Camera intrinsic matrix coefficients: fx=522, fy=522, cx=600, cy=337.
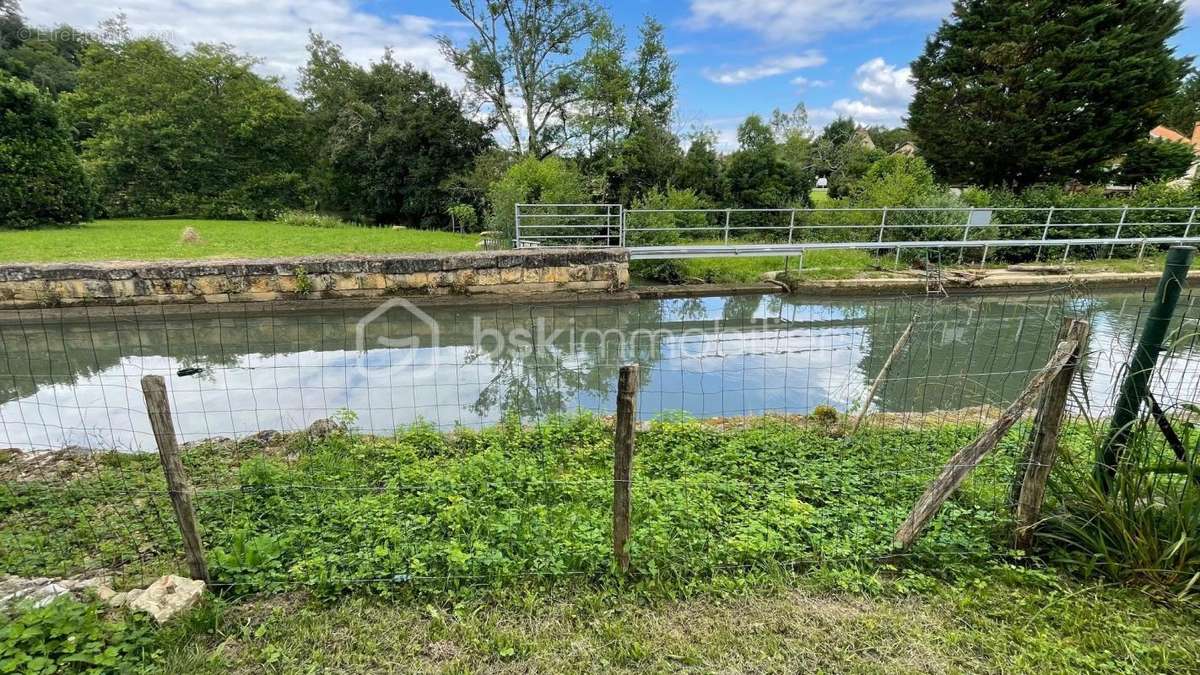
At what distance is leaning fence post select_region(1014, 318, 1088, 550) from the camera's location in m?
1.87

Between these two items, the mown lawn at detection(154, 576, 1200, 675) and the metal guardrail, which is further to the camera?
the metal guardrail

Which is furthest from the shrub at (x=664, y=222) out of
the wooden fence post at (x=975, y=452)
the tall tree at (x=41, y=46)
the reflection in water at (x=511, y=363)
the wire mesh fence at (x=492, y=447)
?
the tall tree at (x=41, y=46)

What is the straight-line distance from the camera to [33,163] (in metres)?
12.3

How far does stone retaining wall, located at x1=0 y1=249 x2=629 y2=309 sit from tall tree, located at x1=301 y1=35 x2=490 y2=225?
1077 centimetres

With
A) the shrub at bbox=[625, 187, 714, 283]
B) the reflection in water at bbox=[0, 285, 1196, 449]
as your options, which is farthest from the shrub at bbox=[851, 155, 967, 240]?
the shrub at bbox=[625, 187, 714, 283]

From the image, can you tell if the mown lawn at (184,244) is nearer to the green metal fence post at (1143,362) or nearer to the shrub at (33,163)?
the shrub at (33,163)

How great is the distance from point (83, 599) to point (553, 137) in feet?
57.2

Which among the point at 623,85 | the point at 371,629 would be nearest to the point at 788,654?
the point at 371,629

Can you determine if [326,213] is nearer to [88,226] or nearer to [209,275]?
[88,226]

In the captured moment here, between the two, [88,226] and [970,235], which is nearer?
[970,235]

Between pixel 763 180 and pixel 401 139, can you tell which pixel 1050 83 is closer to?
pixel 763 180

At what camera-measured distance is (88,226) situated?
13539 millimetres

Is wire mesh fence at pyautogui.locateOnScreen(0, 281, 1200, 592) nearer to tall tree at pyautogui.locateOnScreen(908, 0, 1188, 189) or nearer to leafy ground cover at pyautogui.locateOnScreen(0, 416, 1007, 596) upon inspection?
leafy ground cover at pyautogui.locateOnScreen(0, 416, 1007, 596)

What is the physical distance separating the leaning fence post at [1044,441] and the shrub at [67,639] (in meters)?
3.01
